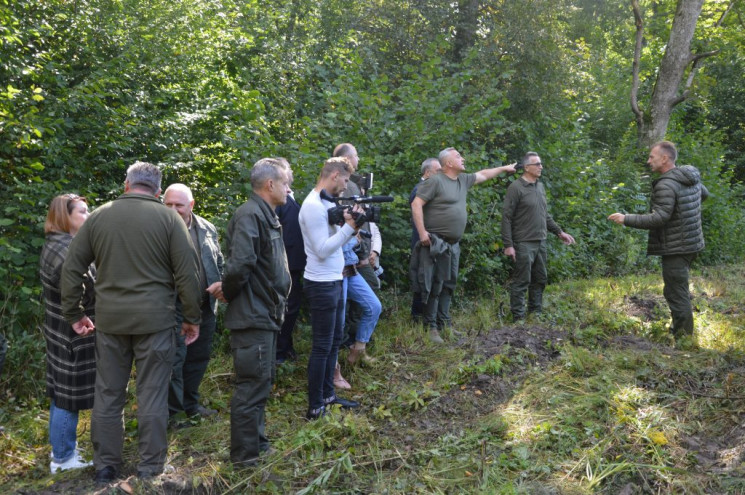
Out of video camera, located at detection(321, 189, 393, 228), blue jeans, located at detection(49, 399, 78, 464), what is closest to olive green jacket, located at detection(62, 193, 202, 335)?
blue jeans, located at detection(49, 399, 78, 464)

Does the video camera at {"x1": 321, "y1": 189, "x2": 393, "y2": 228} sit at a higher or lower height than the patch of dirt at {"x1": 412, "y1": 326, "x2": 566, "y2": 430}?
higher

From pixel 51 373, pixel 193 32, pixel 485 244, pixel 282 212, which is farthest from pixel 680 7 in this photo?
pixel 51 373

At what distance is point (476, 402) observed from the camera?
16.3 ft

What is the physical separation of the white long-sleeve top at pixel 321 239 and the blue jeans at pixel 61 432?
6.25 feet

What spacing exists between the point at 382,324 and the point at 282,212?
6.64 ft

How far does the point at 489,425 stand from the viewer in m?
4.41

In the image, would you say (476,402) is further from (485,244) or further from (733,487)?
(485,244)

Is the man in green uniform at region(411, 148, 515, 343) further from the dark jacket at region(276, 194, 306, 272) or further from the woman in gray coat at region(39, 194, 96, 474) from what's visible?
the woman in gray coat at region(39, 194, 96, 474)

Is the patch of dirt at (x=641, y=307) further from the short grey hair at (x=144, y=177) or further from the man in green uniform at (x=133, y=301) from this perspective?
the short grey hair at (x=144, y=177)

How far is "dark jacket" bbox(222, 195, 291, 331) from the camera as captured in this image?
364 cm

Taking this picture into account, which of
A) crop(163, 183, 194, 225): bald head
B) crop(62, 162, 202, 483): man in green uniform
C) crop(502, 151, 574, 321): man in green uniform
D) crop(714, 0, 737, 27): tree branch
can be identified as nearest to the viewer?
crop(62, 162, 202, 483): man in green uniform

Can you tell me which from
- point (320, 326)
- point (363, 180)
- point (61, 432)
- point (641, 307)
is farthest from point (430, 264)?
point (61, 432)

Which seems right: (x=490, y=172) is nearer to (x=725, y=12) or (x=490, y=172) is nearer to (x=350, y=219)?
(x=350, y=219)

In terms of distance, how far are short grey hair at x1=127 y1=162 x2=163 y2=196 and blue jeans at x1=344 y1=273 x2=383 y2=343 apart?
2.10 metres
